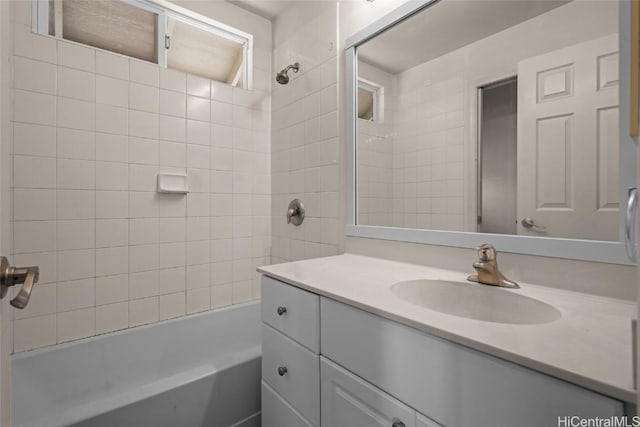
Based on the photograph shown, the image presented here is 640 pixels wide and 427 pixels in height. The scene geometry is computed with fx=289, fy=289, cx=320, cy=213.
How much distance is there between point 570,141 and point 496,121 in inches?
9.0

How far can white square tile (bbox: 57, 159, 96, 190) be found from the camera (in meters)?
1.42

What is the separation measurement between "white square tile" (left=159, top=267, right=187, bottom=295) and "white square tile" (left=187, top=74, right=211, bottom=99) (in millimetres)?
1095

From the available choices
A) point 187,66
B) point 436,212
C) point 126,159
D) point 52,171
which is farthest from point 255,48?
point 436,212

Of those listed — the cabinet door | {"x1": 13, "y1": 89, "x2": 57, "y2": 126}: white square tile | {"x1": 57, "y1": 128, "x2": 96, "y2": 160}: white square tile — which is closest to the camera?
the cabinet door

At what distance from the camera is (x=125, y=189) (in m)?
1.58

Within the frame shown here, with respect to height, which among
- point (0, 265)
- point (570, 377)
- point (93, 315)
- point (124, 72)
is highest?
point (124, 72)

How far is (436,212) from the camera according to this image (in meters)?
1.17

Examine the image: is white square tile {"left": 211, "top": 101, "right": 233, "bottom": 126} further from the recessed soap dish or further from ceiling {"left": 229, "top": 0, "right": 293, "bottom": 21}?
ceiling {"left": 229, "top": 0, "right": 293, "bottom": 21}

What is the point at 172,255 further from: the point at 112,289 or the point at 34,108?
the point at 34,108

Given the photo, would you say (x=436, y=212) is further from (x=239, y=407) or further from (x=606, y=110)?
(x=239, y=407)

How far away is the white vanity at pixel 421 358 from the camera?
458mm

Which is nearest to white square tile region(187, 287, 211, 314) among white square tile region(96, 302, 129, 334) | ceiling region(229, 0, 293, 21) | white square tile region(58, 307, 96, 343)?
white square tile region(96, 302, 129, 334)

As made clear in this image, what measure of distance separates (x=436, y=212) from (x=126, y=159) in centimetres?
161

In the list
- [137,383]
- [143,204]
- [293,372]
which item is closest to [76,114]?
[143,204]
